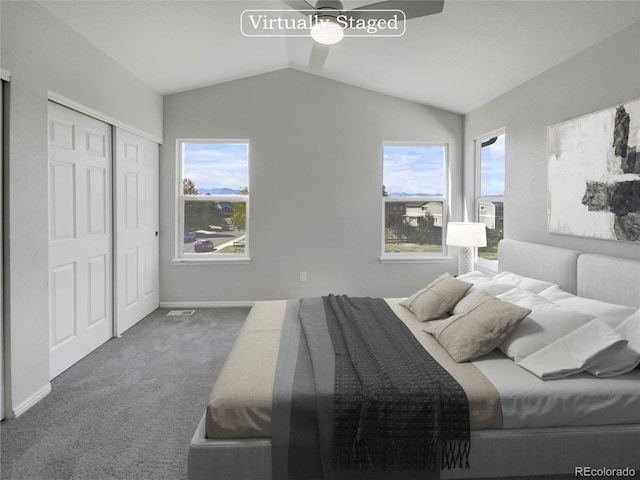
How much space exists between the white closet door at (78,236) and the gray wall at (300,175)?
131 cm

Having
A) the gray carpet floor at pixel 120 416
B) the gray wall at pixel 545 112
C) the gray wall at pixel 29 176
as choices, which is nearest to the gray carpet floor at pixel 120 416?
the gray carpet floor at pixel 120 416

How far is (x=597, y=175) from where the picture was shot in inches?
108

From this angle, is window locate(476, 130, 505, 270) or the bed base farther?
window locate(476, 130, 505, 270)

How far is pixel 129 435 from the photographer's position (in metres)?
2.25

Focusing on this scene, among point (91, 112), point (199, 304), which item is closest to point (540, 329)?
point (91, 112)

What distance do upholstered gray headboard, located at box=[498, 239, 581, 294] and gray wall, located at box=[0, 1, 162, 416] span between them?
3513 millimetres

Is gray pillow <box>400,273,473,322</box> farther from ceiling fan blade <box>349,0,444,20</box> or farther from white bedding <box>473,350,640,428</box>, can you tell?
ceiling fan blade <box>349,0,444,20</box>

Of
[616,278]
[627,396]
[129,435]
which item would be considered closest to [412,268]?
[616,278]

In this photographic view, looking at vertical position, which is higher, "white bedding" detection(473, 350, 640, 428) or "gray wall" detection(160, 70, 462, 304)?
"gray wall" detection(160, 70, 462, 304)

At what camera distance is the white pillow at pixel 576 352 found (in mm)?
1906

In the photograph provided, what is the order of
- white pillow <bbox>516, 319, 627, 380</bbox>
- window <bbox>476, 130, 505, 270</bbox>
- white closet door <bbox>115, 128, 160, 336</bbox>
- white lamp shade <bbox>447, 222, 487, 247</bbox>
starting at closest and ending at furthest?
white pillow <bbox>516, 319, 627, 380</bbox>
white closet door <bbox>115, 128, 160, 336</bbox>
white lamp shade <bbox>447, 222, 487, 247</bbox>
window <bbox>476, 130, 505, 270</bbox>

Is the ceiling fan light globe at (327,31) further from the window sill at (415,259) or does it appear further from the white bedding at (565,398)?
the window sill at (415,259)

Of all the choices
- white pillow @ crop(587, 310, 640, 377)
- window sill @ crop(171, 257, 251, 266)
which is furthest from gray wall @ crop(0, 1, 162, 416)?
white pillow @ crop(587, 310, 640, 377)

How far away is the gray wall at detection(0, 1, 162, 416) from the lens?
2412 millimetres
